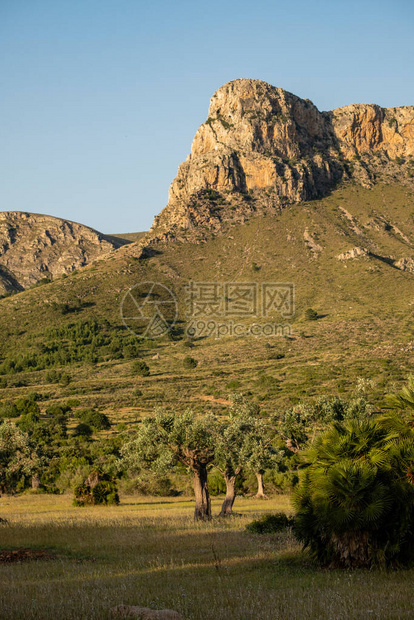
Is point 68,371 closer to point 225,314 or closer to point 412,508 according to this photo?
point 225,314

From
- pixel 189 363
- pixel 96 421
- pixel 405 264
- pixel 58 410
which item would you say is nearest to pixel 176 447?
pixel 96 421

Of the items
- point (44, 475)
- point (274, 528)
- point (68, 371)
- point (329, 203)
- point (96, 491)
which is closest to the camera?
point (274, 528)

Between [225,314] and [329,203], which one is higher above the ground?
[329,203]

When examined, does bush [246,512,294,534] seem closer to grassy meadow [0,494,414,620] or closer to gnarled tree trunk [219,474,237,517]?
grassy meadow [0,494,414,620]

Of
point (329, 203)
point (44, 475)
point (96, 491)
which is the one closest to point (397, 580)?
point (96, 491)

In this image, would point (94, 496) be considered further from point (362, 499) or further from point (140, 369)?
point (140, 369)

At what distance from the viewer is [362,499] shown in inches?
520

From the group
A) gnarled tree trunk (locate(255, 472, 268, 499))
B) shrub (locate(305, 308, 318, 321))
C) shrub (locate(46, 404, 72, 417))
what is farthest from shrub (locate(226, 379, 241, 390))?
gnarled tree trunk (locate(255, 472, 268, 499))

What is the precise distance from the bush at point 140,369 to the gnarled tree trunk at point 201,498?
6110 cm

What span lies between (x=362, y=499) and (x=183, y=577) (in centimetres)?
448

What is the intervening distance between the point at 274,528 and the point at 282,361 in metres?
63.7

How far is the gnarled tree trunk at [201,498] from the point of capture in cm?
2581

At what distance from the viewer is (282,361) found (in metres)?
83.8

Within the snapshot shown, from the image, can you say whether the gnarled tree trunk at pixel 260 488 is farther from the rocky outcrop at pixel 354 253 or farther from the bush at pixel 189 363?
the rocky outcrop at pixel 354 253
